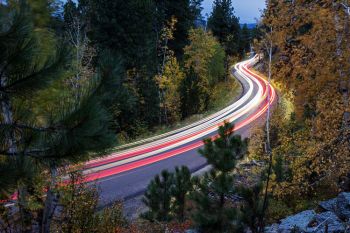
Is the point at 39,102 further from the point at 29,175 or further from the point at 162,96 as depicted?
the point at 162,96

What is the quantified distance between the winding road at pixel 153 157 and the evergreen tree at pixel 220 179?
11.4 feet

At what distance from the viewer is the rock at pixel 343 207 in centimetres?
678

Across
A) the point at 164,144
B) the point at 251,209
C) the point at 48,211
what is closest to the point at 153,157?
the point at 164,144

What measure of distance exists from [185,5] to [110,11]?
1440 cm

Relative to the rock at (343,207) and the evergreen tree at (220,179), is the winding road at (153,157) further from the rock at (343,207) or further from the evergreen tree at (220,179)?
the rock at (343,207)

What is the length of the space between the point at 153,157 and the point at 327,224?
47.3 ft

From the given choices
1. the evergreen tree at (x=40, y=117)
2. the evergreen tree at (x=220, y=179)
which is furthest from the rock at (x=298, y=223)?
the evergreen tree at (x=40, y=117)

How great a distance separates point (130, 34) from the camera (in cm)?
2806

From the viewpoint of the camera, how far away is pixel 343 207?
7000mm

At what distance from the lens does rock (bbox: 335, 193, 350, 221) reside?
6.78 m

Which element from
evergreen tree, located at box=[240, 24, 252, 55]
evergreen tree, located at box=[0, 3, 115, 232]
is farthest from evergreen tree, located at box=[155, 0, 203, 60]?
evergreen tree, located at box=[240, 24, 252, 55]

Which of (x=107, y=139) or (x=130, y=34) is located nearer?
(x=107, y=139)

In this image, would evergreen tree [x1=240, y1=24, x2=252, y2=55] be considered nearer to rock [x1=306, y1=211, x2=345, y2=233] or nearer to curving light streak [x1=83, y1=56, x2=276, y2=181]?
curving light streak [x1=83, y1=56, x2=276, y2=181]

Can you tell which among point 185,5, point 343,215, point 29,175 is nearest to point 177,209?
point 343,215
